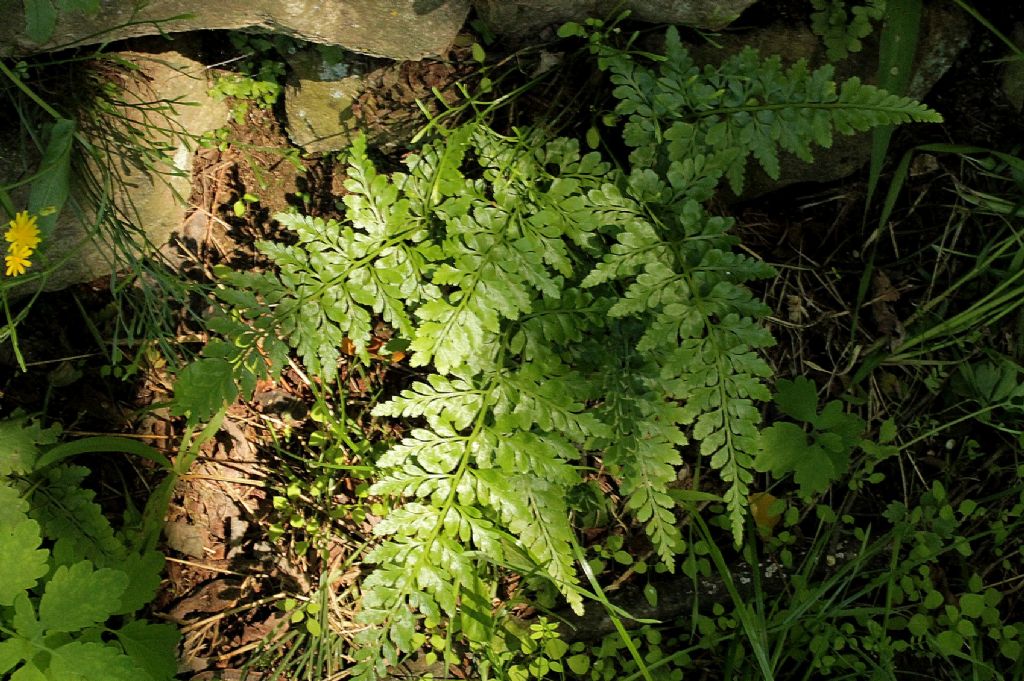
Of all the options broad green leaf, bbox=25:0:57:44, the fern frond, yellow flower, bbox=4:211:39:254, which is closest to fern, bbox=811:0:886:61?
the fern frond

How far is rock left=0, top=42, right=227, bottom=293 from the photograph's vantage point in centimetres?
279

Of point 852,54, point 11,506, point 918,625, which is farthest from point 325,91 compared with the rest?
point 918,625

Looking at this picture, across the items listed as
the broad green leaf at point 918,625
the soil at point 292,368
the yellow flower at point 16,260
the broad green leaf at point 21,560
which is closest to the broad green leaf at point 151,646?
the soil at point 292,368

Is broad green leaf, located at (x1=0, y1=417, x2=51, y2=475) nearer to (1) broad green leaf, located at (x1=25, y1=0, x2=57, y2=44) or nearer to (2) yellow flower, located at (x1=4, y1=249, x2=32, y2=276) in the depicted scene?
(2) yellow flower, located at (x1=4, y1=249, x2=32, y2=276)

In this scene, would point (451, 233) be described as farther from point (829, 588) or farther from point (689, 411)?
point (829, 588)

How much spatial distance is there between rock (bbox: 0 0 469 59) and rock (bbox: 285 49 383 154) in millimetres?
190

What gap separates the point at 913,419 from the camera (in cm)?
332

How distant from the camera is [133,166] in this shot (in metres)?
2.97

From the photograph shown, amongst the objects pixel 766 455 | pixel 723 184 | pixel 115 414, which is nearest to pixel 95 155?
pixel 115 414

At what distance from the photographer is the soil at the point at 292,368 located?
314cm

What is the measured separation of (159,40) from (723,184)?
2.25m

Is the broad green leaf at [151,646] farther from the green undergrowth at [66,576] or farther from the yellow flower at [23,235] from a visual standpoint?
the yellow flower at [23,235]

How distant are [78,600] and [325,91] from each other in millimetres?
1995

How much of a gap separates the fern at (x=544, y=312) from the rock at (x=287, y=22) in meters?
0.51
